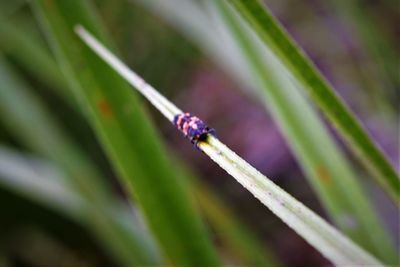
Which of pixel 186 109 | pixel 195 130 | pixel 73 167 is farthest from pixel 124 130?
pixel 186 109

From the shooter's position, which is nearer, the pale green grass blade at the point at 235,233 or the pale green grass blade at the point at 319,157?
the pale green grass blade at the point at 319,157

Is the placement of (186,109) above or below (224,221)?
above

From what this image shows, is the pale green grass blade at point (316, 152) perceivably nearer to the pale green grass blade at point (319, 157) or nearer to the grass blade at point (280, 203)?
the pale green grass blade at point (319, 157)

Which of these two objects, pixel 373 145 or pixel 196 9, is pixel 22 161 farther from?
pixel 373 145

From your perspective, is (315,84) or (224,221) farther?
(224,221)

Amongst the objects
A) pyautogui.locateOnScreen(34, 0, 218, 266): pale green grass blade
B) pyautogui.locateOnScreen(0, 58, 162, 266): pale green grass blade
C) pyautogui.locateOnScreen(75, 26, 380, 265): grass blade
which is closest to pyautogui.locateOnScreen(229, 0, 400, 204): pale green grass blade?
pyautogui.locateOnScreen(75, 26, 380, 265): grass blade

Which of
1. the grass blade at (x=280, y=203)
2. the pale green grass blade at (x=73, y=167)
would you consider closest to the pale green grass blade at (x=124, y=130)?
the grass blade at (x=280, y=203)

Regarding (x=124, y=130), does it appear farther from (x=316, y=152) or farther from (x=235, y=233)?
(x=235, y=233)

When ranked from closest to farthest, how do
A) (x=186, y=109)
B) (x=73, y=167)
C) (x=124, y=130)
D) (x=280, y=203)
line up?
(x=280, y=203) → (x=124, y=130) → (x=73, y=167) → (x=186, y=109)
